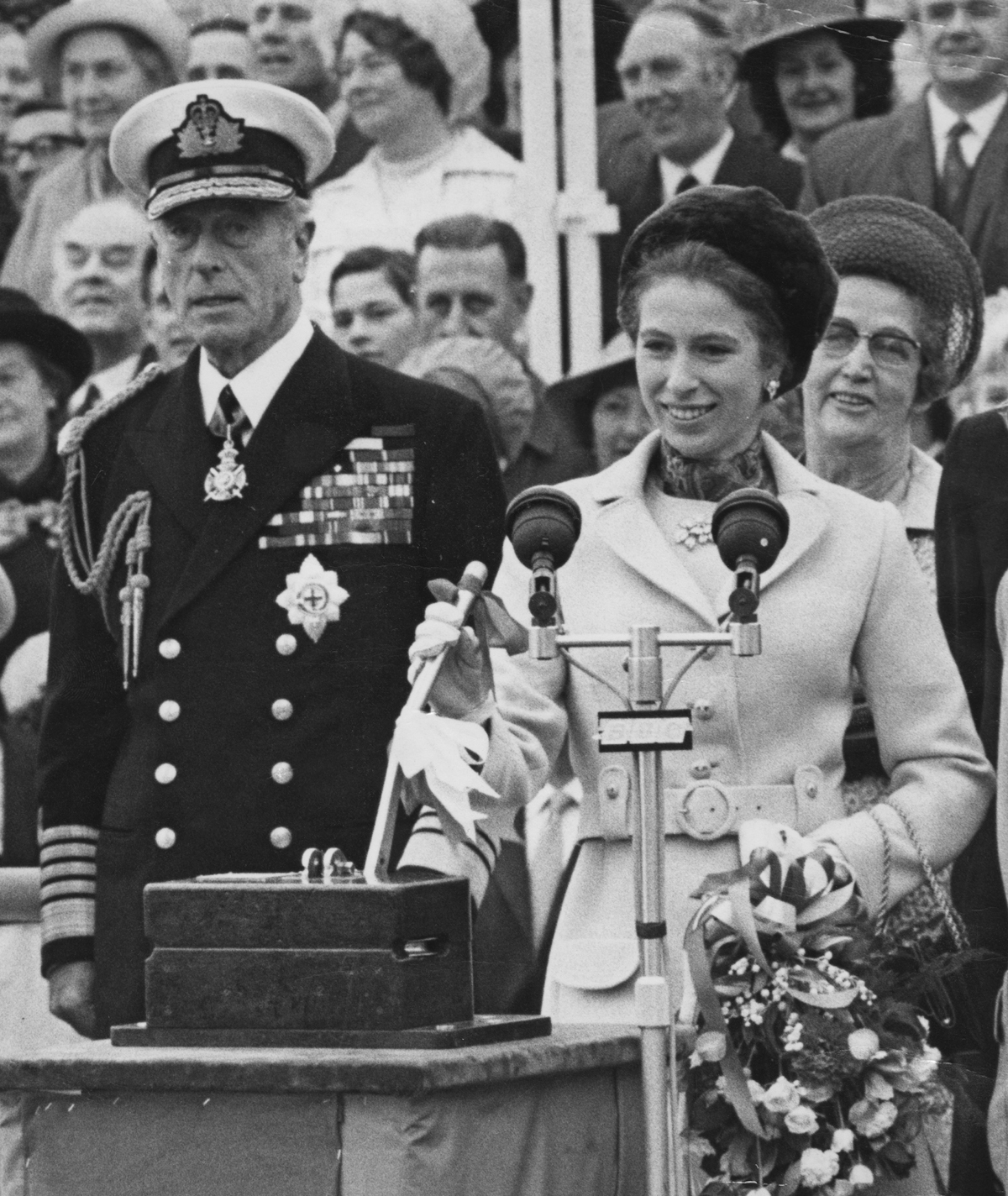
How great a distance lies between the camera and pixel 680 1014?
330cm

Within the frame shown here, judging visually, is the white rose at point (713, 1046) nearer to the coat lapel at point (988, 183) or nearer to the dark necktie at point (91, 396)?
the coat lapel at point (988, 183)

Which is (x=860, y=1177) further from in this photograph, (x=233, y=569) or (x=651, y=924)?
(x=233, y=569)

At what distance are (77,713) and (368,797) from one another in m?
0.57

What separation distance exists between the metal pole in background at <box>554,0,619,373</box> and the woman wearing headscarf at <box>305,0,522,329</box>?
13 centimetres

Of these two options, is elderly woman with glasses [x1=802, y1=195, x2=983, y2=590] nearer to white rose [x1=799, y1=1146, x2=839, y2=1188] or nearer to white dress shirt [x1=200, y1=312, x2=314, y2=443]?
white dress shirt [x1=200, y1=312, x2=314, y2=443]

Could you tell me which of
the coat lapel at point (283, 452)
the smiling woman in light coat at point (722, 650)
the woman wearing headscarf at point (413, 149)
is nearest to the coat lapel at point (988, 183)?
the smiling woman in light coat at point (722, 650)

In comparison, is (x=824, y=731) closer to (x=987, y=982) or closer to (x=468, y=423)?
(x=987, y=982)

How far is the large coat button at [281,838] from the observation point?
4.07 meters

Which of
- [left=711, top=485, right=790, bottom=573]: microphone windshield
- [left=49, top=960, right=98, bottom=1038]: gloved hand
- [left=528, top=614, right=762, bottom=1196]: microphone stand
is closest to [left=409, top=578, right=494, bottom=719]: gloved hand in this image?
[left=528, top=614, right=762, bottom=1196]: microphone stand

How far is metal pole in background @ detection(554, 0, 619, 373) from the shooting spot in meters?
4.68

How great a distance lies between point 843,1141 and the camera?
125 inches

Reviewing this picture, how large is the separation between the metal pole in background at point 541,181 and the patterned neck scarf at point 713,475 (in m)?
0.89

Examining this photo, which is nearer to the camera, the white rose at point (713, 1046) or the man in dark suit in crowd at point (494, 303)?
the white rose at point (713, 1046)

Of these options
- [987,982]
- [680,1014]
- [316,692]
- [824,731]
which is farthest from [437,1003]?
[987,982]
